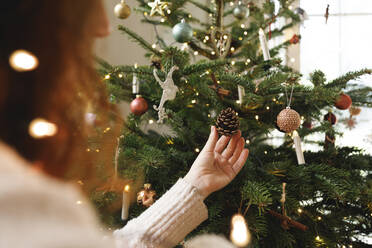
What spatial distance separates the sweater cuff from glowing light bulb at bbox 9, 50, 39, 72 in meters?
0.31

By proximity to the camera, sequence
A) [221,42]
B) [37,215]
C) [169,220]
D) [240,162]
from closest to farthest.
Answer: [37,215] < [169,220] < [240,162] < [221,42]

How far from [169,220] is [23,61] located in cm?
34

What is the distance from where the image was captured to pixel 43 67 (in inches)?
9.2

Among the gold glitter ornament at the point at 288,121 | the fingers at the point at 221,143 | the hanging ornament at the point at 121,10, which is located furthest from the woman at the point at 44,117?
the hanging ornament at the point at 121,10

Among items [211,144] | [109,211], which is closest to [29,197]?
[211,144]

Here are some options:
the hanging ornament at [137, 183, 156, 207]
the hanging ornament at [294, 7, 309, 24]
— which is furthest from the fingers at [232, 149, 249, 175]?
the hanging ornament at [294, 7, 309, 24]

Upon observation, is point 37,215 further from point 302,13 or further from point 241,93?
point 302,13

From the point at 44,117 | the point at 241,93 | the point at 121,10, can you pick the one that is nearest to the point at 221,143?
the point at 241,93

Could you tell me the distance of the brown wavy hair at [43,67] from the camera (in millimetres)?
219

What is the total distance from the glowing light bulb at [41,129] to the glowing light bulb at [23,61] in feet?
0.13

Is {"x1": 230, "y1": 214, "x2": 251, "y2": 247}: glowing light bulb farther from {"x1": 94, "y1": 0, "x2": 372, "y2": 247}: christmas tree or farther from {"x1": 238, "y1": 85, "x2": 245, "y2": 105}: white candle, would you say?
{"x1": 238, "y1": 85, "x2": 245, "y2": 105}: white candle

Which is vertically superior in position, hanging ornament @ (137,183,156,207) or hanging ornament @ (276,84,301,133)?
hanging ornament @ (276,84,301,133)

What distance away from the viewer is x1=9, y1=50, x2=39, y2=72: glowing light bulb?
22cm

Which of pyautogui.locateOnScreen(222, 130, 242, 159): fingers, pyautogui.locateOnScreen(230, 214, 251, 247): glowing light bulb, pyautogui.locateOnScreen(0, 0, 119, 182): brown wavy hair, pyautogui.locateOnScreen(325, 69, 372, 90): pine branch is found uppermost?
pyautogui.locateOnScreen(0, 0, 119, 182): brown wavy hair
